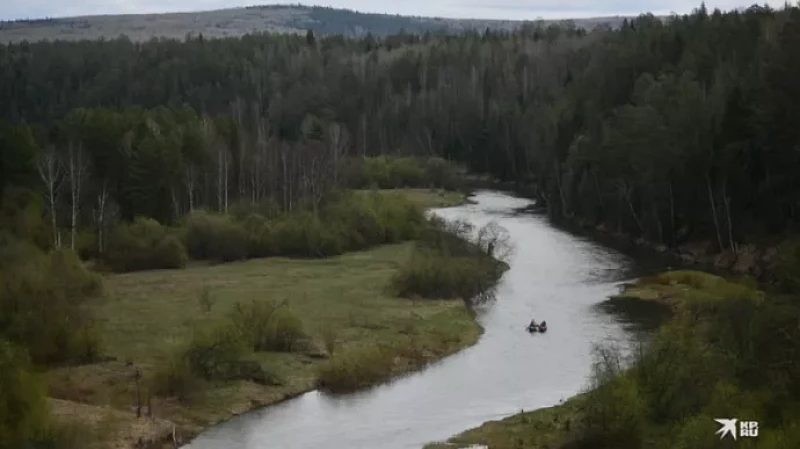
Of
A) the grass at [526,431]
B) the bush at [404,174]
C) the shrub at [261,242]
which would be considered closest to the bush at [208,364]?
the grass at [526,431]

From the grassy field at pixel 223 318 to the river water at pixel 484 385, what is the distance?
59.2 inches

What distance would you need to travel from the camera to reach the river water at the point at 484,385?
3819 centimetres

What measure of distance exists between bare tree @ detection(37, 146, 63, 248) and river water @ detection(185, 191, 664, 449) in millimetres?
28153

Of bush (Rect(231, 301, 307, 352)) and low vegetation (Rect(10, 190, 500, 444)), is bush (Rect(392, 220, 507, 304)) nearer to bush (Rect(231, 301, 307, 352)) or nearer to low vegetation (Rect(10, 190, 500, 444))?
low vegetation (Rect(10, 190, 500, 444))

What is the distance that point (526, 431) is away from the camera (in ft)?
121

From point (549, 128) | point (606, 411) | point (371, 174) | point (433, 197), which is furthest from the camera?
point (371, 174)

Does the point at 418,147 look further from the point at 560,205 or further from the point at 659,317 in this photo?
the point at 659,317

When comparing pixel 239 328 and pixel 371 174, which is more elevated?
pixel 239 328

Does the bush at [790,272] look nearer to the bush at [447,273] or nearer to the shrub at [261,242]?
the bush at [447,273]

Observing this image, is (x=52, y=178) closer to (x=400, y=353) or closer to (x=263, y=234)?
(x=263, y=234)

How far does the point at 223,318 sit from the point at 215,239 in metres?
26.4

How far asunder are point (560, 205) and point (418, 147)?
181 feet

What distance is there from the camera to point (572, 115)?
343ft

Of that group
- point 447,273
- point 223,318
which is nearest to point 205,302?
point 223,318
